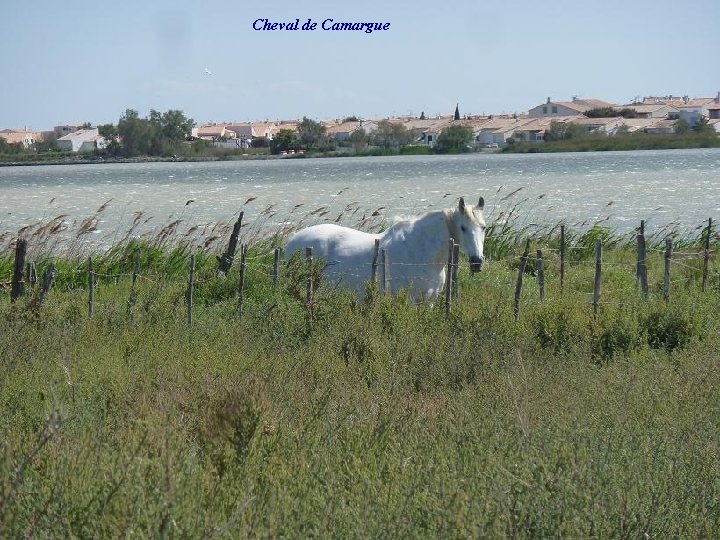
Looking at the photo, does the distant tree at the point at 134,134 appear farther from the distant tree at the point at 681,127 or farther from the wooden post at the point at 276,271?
the wooden post at the point at 276,271

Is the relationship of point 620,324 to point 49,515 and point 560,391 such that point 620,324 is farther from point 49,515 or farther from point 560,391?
point 49,515

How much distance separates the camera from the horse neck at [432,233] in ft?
43.9

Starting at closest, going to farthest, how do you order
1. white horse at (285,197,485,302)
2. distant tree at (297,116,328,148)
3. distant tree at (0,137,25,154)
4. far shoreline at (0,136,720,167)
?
white horse at (285,197,485,302) < far shoreline at (0,136,720,167) < distant tree at (297,116,328,148) < distant tree at (0,137,25,154)

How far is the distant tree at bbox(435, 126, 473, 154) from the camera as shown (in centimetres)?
16238

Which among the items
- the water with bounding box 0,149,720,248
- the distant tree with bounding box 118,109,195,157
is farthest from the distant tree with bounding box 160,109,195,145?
the water with bounding box 0,149,720,248

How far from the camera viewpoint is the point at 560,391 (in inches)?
317

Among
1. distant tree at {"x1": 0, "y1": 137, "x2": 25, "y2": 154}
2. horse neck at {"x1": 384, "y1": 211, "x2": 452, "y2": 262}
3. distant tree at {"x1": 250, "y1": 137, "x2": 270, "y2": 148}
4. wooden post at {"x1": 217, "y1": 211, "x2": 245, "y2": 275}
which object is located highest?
horse neck at {"x1": 384, "y1": 211, "x2": 452, "y2": 262}

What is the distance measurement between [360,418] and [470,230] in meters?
6.30

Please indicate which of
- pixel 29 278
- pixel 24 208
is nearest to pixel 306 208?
pixel 24 208

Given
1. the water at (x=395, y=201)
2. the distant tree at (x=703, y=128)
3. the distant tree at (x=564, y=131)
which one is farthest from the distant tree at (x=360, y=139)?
the water at (x=395, y=201)

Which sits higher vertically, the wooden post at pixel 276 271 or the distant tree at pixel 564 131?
the wooden post at pixel 276 271

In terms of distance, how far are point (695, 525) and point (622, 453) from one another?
0.80 metres

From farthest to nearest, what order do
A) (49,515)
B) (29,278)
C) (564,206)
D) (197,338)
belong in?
1. (564,206)
2. (29,278)
3. (197,338)
4. (49,515)

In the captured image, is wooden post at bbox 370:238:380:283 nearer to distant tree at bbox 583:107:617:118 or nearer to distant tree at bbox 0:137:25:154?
distant tree at bbox 583:107:617:118
